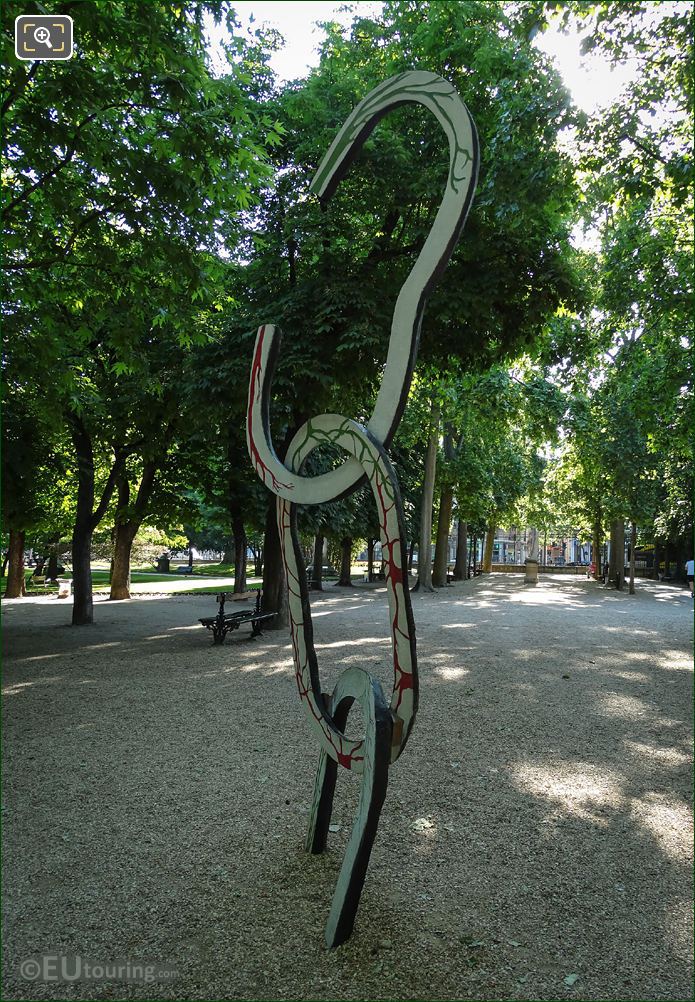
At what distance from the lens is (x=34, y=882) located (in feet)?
12.8

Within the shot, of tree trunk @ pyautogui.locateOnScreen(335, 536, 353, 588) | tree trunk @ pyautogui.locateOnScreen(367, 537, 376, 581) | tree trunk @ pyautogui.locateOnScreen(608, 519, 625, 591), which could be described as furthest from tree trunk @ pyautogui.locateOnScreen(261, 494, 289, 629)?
tree trunk @ pyautogui.locateOnScreen(608, 519, 625, 591)

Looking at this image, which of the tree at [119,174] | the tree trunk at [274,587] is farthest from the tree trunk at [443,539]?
the tree at [119,174]

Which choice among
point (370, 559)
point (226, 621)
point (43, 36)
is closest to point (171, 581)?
point (370, 559)

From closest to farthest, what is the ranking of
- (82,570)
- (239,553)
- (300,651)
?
(300,651) → (82,570) → (239,553)

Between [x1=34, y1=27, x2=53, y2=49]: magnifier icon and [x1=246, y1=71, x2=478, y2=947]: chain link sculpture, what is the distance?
3973 mm

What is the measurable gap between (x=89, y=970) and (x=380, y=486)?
2702 millimetres

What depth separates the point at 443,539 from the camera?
26156mm

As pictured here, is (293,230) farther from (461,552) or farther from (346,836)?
(461,552)

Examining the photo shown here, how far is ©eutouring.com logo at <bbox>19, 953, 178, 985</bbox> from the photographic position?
10.3 ft

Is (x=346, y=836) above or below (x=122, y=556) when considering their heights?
below

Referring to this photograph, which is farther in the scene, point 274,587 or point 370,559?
point 370,559

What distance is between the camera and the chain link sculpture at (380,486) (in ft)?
11.3

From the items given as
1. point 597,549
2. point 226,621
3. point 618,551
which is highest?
point 618,551

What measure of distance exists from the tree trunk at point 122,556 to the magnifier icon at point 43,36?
42.1 feet
